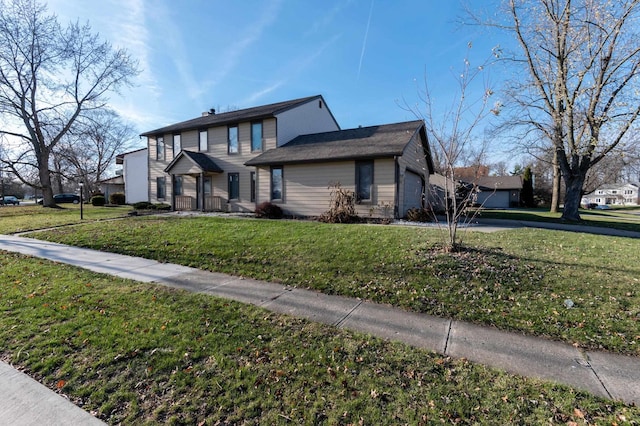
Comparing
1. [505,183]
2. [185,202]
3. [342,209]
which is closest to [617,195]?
[505,183]

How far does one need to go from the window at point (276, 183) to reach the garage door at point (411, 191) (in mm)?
6319

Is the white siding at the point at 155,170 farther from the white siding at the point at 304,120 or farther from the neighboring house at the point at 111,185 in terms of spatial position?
the neighboring house at the point at 111,185

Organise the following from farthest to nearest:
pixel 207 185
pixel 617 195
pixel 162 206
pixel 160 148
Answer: pixel 617 195 → pixel 160 148 → pixel 162 206 → pixel 207 185

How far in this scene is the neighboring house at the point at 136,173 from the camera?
2852 cm

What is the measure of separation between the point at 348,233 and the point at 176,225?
6.67 metres

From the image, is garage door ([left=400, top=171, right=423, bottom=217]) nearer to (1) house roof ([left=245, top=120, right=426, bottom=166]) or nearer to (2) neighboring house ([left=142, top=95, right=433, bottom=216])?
(2) neighboring house ([left=142, top=95, right=433, bottom=216])

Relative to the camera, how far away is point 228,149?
721 inches

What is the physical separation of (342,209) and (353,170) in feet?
6.85

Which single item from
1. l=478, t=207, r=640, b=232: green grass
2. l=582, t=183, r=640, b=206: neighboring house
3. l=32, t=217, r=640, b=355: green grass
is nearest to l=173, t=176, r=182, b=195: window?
l=32, t=217, r=640, b=355: green grass

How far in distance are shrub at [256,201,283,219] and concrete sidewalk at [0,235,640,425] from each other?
8509 mm

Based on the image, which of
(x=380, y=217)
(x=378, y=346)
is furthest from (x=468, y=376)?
(x=380, y=217)

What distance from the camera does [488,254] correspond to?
616cm

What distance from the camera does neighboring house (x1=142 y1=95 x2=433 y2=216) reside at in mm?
13125

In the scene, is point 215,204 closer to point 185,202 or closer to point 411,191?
point 185,202
